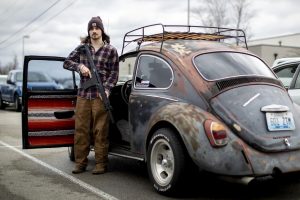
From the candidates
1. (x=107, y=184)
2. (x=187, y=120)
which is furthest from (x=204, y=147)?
(x=107, y=184)

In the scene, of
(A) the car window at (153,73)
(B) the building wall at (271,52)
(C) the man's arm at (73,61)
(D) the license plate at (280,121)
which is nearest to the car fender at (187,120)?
(A) the car window at (153,73)

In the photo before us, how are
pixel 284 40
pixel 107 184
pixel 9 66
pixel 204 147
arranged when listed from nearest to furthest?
pixel 204 147 < pixel 107 184 < pixel 284 40 < pixel 9 66

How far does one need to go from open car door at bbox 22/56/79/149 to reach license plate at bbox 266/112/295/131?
309 cm

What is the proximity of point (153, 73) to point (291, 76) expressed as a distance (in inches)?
123

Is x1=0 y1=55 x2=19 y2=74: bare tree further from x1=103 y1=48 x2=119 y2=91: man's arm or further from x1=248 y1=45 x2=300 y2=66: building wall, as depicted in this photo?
x1=103 y1=48 x2=119 y2=91: man's arm

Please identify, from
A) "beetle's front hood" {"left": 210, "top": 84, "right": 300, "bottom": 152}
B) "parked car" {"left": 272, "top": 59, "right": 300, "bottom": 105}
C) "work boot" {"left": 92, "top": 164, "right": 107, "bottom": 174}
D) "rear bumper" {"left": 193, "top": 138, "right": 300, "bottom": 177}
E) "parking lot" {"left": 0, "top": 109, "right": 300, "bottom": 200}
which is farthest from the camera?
"parked car" {"left": 272, "top": 59, "right": 300, "bottom": 105}

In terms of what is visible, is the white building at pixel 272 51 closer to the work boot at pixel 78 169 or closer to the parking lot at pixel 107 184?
the parking lot at pixel 107 184

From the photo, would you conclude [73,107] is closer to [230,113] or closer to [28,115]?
[28,115]

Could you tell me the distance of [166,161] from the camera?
5344mm

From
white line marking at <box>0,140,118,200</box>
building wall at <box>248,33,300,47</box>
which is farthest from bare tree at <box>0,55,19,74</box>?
white line marking at <box>0,140,118,200</box>

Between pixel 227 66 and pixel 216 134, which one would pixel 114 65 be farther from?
pixel 216 134

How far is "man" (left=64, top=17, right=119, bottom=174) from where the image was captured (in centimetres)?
650

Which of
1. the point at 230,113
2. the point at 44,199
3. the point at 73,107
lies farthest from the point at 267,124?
the point at 73,107

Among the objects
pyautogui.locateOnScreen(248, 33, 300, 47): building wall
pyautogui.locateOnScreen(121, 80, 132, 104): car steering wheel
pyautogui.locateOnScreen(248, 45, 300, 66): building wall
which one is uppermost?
pyautogui.locateOnScreen(248, 33, 300, 47): building wall
